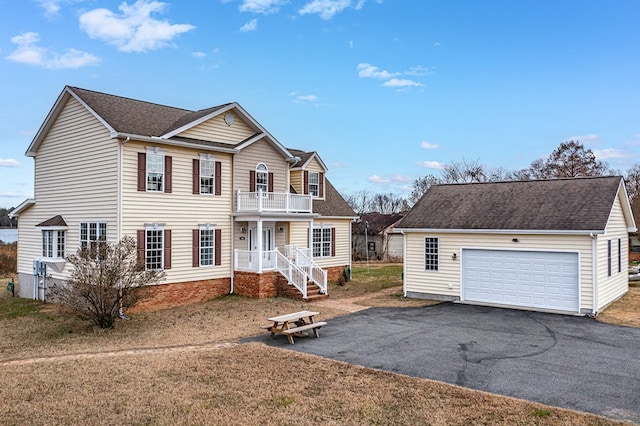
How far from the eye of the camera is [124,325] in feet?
47.5

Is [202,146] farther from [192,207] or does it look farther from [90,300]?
[90,300]

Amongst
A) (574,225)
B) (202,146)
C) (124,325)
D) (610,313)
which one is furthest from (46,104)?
(610,313)

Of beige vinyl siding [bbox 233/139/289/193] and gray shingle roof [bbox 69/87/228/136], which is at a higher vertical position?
gray shingle roof [bbox 69/87/228/136]

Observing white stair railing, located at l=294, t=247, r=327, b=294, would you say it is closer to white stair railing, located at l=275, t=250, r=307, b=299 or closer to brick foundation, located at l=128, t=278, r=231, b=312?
white stair railing, located at l=275, t=250, r=307, b=299

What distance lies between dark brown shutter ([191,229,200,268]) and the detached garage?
8.32 meters

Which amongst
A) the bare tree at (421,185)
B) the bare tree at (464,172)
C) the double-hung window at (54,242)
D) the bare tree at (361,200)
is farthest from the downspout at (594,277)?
the bare tree at (361,200)

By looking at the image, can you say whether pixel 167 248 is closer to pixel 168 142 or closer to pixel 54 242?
pixel 168 142

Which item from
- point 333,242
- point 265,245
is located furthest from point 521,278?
point 333,242

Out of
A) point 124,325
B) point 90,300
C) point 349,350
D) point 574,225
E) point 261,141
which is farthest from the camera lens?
point 261,141

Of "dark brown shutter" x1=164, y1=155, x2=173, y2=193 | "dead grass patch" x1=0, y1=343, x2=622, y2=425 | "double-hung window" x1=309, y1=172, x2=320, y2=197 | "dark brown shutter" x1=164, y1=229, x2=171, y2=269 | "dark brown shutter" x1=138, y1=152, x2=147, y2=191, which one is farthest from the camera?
"double-hung window" x1=309, y1=172, x2=320, y2=197

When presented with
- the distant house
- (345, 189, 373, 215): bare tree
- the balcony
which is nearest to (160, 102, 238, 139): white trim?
the balcony

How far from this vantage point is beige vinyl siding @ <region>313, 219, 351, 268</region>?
25.4m

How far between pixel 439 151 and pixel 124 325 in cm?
4238

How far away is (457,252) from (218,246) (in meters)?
9.68
